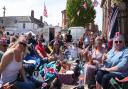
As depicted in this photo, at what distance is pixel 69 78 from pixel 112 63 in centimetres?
417

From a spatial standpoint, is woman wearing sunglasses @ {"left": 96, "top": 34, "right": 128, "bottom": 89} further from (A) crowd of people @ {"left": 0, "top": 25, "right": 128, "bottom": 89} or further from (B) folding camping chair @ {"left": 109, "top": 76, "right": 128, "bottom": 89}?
(B) folding camping chair @ {"left": 109, "top": 76, "right": 128, "bottom": 89}

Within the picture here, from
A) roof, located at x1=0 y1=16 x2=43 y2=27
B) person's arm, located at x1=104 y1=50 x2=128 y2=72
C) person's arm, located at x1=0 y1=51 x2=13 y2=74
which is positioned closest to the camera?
person's arm, located at x1=0 y1=51 x2=13 y2=74

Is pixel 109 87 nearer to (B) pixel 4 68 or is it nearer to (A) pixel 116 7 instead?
(B) pixel 4 68

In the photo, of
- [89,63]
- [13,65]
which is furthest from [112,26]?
[13,65]

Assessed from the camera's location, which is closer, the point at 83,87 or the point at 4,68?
the point at 4,68

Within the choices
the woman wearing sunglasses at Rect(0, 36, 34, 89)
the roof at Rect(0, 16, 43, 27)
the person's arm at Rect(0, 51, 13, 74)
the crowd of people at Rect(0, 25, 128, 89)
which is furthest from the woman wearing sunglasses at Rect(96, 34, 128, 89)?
the roof at Rect(0, 16, 43, 27)

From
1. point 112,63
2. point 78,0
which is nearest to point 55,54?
point 112,63

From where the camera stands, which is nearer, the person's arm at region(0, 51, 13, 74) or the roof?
the person's arm at region(0, 51, 13, 74)

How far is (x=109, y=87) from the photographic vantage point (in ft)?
30.1

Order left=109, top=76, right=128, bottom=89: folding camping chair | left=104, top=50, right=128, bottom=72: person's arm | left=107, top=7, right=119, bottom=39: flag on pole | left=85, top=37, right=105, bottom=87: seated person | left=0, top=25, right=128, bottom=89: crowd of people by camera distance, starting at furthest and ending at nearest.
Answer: left=107, top=7, right=119, bottom=39: flag on pole
left=85, top=37, right=105, bottom=87: seated person
left=104, top=50, right=128, bottom=72: person's arm
left=109, top=76, right=128, bottom=89: folding camping chair
left=0, top=25, right=128, bottom=89: crowd of people

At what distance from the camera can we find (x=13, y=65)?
8227 millimetres

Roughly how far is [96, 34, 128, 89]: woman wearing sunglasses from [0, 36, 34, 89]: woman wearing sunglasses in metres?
1.70

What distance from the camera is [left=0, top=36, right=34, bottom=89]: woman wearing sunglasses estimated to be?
8.01 m

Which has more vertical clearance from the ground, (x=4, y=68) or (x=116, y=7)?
(x=116, y=7)
